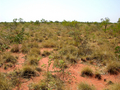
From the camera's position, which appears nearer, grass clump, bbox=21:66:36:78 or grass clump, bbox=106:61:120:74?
grass clump, bbox=21:66:36:78

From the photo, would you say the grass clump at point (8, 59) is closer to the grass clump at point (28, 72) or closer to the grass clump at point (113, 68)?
the grass clump at point (28, 72)

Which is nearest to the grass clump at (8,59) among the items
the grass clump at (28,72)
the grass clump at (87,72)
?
the grass clump at (28,72)

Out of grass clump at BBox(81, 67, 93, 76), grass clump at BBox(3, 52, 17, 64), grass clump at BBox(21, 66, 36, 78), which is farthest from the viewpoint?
grass clump at BBox(3, 52, 17, 64)

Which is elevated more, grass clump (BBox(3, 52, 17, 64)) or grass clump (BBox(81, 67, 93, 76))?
grass clump (BBox(3, 52, 17, 64))

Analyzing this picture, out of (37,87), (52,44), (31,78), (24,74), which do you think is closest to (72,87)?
(37,87)

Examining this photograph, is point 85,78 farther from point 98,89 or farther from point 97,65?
point 97,65

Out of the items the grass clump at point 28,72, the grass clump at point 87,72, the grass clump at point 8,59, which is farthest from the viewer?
the grass clump at point 8,59

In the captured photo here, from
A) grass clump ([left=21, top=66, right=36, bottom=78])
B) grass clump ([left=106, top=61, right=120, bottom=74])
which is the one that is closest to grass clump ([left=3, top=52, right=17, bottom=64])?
grass clump ([left=21, top=66, right=36, bottom=78])

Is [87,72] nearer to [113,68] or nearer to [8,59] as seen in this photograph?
[113,68]

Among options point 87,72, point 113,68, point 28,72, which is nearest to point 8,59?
point 28,72

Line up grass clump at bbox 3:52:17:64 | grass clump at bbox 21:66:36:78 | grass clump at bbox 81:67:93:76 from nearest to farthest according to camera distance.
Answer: grass clump at bbox 21:66:36:78
grass clump at bbox 81:67:93:76
grass clump at bbox 3:52:17:64

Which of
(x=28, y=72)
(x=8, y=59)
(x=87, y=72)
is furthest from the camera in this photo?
(x=8, y=59)

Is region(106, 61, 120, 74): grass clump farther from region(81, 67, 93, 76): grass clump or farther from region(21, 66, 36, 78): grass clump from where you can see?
region(21, 66, 36, 78): grass clump

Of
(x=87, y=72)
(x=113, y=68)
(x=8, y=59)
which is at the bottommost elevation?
(x=87, y=72)
